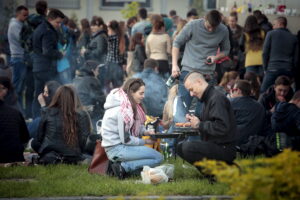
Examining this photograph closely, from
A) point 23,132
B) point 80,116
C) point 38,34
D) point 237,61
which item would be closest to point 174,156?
point 80,116

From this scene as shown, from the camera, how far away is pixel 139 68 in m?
16.7

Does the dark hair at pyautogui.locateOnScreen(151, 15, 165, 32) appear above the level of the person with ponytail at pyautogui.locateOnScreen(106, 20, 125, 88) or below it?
above

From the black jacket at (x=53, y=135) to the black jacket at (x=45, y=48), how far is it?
3007mm

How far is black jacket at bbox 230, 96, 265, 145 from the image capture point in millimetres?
10852

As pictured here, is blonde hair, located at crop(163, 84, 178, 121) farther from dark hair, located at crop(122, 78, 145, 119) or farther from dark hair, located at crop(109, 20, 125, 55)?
dark hair, located at crop(109, 20, 125, 55)

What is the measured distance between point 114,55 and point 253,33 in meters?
3.30

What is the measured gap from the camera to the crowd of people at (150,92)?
29.8 ft

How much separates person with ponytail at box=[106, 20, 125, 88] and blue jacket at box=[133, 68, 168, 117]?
341 cm

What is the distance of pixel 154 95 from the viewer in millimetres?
12742

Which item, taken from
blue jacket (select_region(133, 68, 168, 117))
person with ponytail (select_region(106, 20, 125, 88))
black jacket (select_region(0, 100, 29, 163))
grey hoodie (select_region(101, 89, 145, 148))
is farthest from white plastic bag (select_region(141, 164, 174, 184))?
person with ponytail (select_region(106, 20, 125, 88))

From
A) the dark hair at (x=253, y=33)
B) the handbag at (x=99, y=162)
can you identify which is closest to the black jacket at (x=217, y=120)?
the handbag at (x=99, y=162)

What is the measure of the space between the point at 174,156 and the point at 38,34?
3746 millimetres

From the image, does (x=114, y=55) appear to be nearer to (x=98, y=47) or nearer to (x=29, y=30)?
A: (x=98, y=47)

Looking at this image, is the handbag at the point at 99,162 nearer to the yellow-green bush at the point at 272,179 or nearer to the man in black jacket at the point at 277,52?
the yellow-green bush at the point at 272,179
